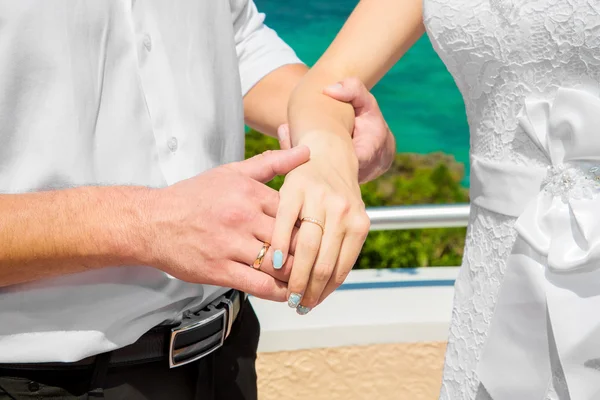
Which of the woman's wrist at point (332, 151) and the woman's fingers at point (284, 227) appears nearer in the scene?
the woman's fingers at point (284, 227)

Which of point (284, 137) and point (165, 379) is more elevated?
point (284, 137)

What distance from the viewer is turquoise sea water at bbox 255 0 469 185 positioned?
12.2 m

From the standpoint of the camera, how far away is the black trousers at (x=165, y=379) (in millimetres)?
1267

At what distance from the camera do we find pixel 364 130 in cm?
157

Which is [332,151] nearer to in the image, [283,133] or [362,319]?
[283,133]

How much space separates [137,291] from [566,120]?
0.74 m

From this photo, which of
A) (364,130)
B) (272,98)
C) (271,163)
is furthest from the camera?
(272,98)

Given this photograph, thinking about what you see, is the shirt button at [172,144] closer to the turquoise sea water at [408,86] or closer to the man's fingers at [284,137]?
the man's fingers at [284,137]

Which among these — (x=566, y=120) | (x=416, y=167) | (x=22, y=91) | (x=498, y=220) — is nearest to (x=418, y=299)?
(x=498, y=220)

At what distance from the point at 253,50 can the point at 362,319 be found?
107cm

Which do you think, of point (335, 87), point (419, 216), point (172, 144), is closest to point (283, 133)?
point (335, 87)

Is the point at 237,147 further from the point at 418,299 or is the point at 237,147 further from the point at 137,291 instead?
the point at 418,299

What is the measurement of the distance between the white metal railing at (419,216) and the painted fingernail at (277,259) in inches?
46.6

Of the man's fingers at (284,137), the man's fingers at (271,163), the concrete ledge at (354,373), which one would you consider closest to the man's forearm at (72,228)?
the man's fingers at (271,163)
